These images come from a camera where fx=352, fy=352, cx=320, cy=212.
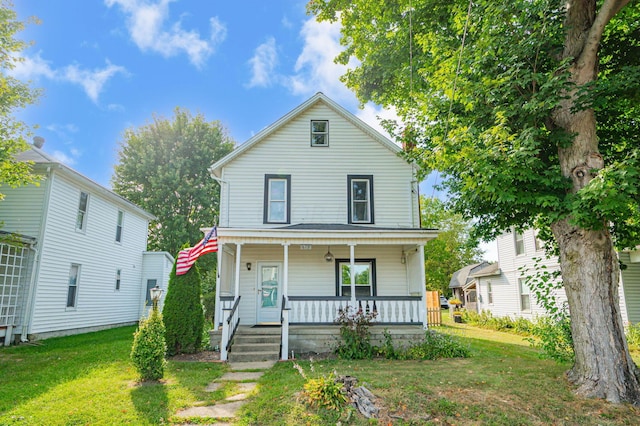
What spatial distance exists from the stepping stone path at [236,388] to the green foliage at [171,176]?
17101 millimetres

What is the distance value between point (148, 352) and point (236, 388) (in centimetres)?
177

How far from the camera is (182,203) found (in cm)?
2453

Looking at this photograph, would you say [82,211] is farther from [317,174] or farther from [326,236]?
[326,236]

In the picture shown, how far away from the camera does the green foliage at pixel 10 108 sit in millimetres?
8453

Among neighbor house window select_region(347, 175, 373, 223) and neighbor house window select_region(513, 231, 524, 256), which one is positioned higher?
neighbor house window select_region(347, 175, 373, 223)

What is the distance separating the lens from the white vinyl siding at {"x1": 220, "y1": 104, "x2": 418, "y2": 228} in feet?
38.8

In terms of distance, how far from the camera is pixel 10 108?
9.52 meters

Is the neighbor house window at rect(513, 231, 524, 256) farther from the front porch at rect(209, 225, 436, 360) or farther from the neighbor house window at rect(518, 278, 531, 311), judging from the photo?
the front porch at rect(209, 225, 436, 360)

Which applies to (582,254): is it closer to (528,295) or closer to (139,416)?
(139,416)

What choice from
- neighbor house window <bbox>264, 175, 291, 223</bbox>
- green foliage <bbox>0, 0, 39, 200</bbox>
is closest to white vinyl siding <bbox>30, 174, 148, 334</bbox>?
green foliage <bbox>0, 0, 39, 200</bbox>

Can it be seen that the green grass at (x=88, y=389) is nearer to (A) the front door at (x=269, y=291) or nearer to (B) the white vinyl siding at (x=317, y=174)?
(A) the front door at (x=269, y=291)

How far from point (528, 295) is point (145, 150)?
24156 mm

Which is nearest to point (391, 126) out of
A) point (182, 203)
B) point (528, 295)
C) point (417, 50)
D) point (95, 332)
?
point (417, 50)

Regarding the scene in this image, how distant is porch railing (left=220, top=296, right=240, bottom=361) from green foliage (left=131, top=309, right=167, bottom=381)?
6.86ft
